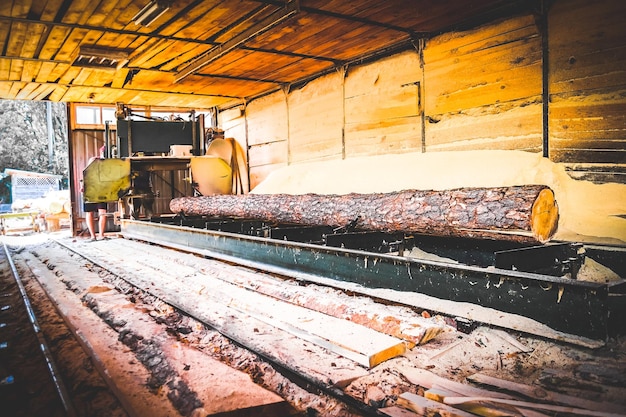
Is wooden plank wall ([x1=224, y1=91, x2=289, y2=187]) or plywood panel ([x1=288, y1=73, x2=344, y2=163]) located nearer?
plywood panel ([x1=288, y1=73, x2=344, y2=163])

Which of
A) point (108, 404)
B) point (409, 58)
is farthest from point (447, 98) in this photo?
point (108, 404)

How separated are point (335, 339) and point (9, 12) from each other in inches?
208

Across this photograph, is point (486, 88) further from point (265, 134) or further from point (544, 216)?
point (265, 134)

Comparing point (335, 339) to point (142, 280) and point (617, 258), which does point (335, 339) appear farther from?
point (142, 280)

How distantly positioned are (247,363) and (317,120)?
6224mm

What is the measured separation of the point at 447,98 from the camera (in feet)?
18.1

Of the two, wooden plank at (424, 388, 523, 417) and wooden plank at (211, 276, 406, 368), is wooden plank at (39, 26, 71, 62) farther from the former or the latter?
wooden plank at (424, 388, 523, 417)

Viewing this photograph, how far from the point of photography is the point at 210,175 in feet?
29.4

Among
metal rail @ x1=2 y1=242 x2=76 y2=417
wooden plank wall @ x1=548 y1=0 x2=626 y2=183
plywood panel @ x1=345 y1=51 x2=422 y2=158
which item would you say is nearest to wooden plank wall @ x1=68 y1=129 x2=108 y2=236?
metal rail @ x1=2 y1=242 x2=76 y2=417

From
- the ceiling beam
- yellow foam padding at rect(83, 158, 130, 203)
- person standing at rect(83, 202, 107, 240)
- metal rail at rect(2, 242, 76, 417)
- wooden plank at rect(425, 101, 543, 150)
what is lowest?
metal rail at rect(2, 242, 76, 417)

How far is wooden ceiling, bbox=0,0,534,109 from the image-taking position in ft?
15.6

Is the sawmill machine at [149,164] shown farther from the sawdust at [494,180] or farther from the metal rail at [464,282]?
the metal rail at [464,282]

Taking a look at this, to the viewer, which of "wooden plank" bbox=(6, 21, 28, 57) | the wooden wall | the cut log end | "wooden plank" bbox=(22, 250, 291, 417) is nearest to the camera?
"wooden plank" bbox=(22, 250, 291, 417)

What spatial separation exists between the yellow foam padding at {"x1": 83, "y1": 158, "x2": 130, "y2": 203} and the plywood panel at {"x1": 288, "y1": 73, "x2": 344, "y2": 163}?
3521 mm
